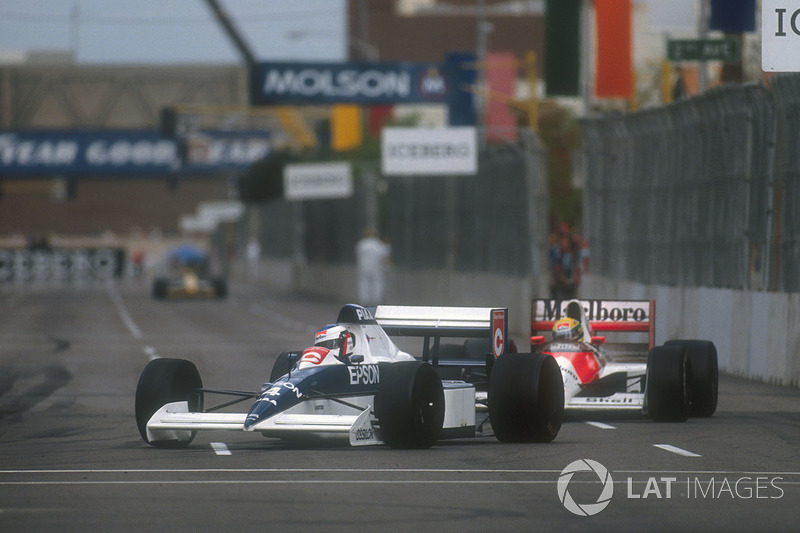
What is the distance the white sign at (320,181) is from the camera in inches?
2029

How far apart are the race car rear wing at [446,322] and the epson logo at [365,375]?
4.45 ft

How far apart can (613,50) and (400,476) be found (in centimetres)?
2188

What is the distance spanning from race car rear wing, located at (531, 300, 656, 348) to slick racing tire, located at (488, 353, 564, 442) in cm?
338

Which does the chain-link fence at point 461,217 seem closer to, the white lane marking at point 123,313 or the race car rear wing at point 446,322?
the white lane marking at point 123,313

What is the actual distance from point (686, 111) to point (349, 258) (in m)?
29.5

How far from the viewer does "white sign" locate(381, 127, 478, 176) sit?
36.8 meters

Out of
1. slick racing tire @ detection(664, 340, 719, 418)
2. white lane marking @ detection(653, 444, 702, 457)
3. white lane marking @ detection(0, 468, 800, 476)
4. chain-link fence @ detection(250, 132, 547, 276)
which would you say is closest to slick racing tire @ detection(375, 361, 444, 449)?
white lane marking @ detection(0, 468, 800, 476)

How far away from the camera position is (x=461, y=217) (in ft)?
124

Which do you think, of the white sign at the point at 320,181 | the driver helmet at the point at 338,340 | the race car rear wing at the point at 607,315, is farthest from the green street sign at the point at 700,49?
the white sign at the point at 320,181

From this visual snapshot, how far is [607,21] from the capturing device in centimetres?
3153

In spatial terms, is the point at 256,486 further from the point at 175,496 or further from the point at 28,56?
the point at 28,56

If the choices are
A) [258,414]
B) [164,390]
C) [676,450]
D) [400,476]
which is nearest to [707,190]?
[676,450]

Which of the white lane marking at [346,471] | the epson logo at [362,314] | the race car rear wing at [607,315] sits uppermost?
the epson logo at [362,314]

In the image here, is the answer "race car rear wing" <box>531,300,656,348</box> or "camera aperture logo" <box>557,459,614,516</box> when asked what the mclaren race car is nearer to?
"race car rear wing" <box>531,300,656,348</box>
